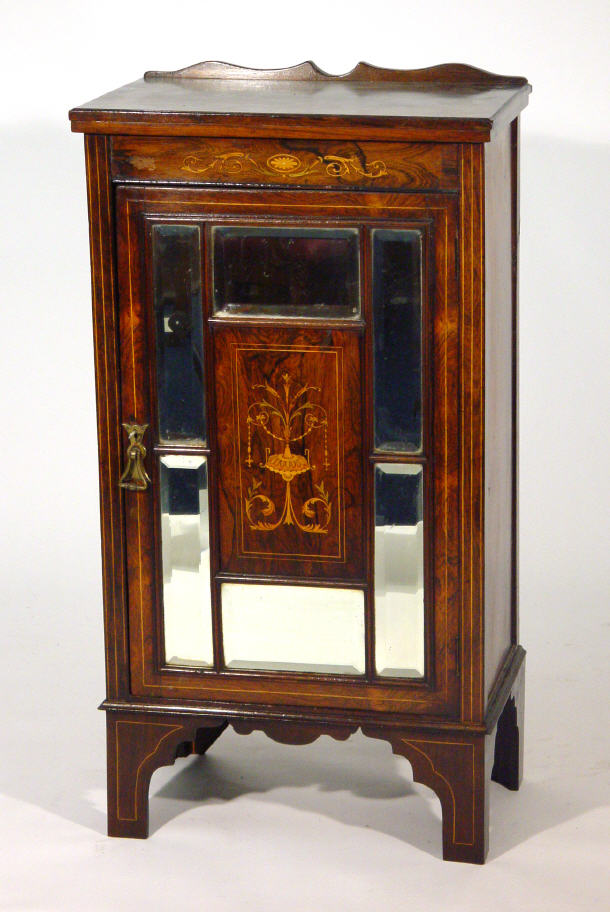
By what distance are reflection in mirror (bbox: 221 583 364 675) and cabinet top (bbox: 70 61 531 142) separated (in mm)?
772

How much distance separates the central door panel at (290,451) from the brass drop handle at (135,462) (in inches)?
5.2

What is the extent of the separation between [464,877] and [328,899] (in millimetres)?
237

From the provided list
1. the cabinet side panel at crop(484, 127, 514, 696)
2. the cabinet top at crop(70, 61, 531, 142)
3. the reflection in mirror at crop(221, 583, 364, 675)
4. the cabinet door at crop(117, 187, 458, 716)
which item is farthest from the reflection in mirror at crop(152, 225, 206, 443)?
the cabinet side panel at crop(484, 127, 514, 696)

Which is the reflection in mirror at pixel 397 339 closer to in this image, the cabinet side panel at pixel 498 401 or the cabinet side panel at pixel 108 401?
the cabinet side panel at pixel 498 401

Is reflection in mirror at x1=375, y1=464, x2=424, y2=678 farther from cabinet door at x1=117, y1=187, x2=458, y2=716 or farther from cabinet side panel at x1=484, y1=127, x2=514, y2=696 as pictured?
cabinet side panel at x1=484, y1=127, x2=514, y2=696

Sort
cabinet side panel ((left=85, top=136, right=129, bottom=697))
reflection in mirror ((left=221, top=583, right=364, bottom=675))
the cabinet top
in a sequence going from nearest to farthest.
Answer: the cabinet top < cabinet side panel ((left=85, top=136, right=129, bottom=697)) < reflection in mirror ((left=221, top=583, right=364, bottom=675))

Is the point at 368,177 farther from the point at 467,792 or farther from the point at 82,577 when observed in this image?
the point at 82,577

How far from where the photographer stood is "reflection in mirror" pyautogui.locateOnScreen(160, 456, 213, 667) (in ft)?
10.9

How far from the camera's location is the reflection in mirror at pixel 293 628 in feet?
10.9

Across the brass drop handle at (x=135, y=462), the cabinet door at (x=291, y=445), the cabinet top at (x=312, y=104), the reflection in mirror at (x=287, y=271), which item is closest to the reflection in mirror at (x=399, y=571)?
the cabinet door at (x=291, y=445)

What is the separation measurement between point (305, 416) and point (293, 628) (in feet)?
1.22

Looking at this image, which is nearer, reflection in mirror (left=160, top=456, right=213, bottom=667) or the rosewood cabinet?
the rosewood cabinet

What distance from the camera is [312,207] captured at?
10.4 ft

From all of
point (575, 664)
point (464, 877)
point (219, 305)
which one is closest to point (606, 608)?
point (575, 664)
